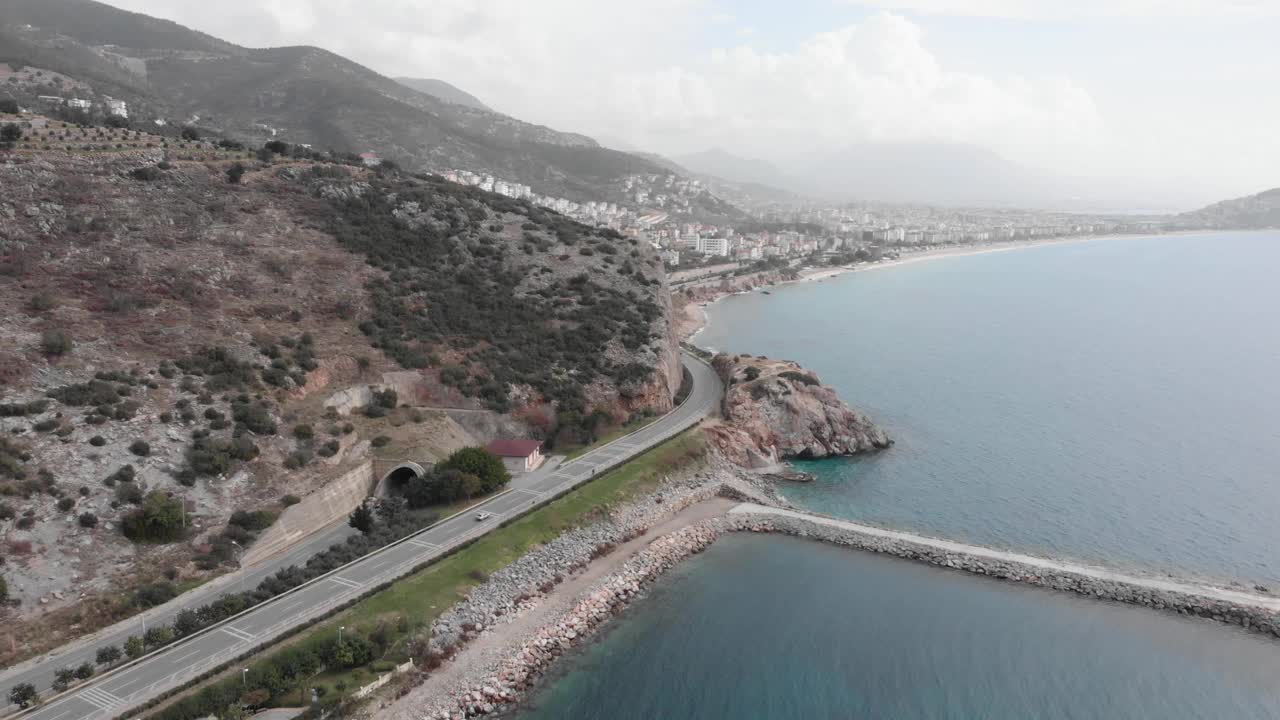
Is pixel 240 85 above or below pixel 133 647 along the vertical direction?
above

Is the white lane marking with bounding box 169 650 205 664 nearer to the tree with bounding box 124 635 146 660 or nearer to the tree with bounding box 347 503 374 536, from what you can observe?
the tree with bounding box 124 635 146 660

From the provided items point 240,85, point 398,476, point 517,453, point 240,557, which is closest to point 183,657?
point 240,557

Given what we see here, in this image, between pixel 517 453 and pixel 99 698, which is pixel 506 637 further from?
pixel 517 453

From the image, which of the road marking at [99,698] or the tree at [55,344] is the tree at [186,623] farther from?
the tree at [55,344]

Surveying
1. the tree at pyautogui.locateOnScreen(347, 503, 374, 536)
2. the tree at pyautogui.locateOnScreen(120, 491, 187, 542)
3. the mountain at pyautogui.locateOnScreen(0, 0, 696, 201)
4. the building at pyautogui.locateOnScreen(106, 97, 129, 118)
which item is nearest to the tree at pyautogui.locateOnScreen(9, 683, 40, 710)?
the tree at pyautogui.locateOnScreen(120, 491, 187, 542)

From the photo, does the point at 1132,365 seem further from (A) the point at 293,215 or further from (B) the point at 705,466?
(A) the point at 293,215

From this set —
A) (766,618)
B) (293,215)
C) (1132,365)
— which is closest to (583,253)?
(293,215)

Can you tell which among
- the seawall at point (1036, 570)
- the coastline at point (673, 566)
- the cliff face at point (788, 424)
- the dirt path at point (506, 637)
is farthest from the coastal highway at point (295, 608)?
the seawall at point (1036, 570)

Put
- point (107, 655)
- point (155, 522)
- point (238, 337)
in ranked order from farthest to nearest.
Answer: point (238, 337), point (155, 522), point (107, 655)
